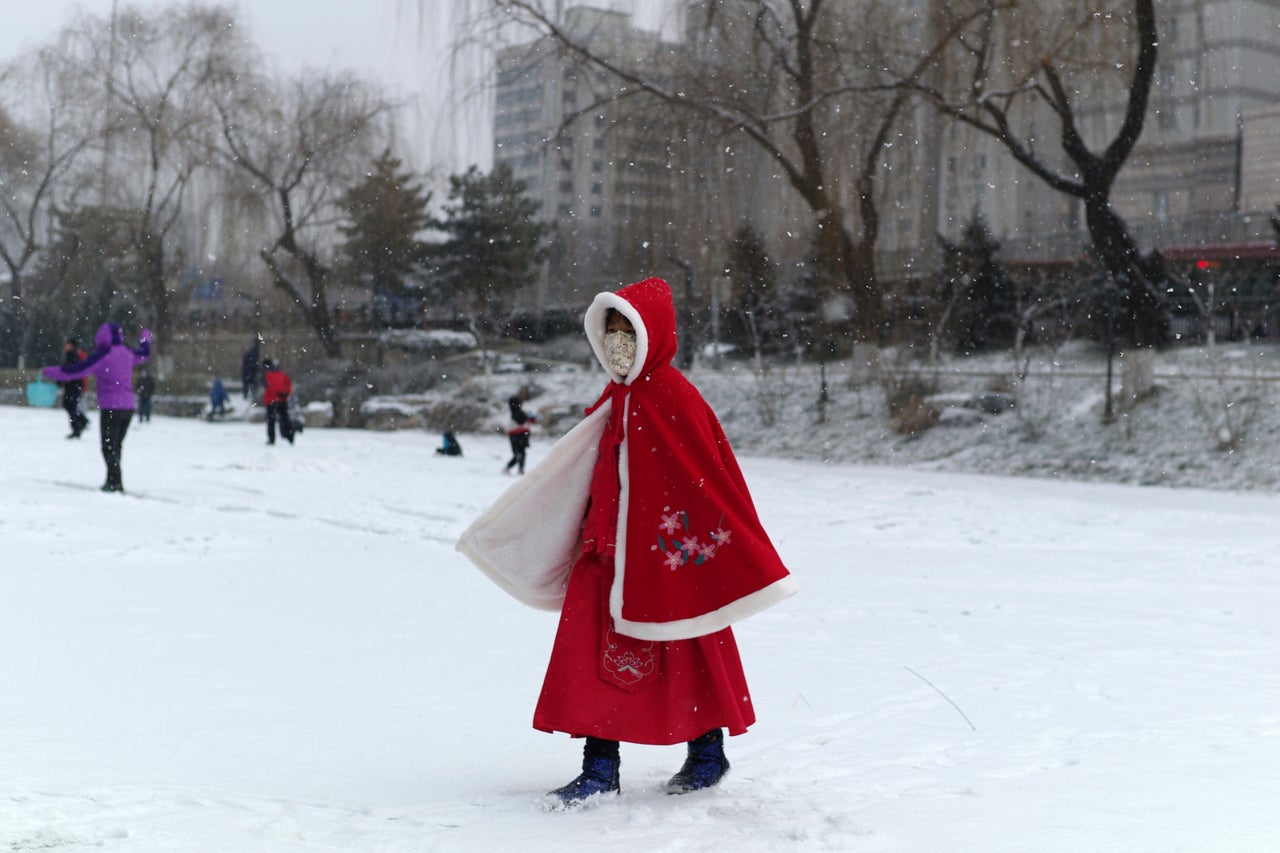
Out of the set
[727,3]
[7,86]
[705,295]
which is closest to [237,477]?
[727,3]

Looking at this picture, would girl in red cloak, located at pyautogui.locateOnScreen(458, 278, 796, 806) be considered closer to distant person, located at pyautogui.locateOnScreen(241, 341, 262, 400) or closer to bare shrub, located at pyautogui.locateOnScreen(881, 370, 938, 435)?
bare shrub, located at pyautogui.locateOnScreen(881, 370, 938, 435)

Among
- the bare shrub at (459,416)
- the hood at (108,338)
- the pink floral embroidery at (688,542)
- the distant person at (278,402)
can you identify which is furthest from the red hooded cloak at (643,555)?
the bare shrub at (459,416)

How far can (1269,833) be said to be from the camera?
3.84 m

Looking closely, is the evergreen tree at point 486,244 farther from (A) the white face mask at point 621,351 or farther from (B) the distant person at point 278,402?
(A) the white face mask at point 621,351

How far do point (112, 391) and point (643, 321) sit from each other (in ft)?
35.3

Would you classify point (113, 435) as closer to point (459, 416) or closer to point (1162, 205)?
point (459, 416)

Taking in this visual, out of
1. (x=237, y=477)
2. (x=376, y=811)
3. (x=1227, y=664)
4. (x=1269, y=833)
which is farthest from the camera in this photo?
(x=237, y=477)

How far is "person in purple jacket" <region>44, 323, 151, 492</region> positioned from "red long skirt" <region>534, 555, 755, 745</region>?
34.4 ft

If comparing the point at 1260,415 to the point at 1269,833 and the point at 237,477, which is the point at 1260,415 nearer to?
the point at 237,477

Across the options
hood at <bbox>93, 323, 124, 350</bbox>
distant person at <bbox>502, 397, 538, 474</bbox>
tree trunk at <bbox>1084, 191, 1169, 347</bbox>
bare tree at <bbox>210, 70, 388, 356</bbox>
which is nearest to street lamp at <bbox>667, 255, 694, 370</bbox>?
distant person at <bbox>502, 397, 538, 474</bbox>

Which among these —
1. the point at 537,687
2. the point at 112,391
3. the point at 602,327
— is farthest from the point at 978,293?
the point at 602,327

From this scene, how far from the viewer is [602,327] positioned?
15.0 ft

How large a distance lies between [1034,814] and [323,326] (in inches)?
1295

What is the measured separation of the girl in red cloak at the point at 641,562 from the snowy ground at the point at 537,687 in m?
0.27
